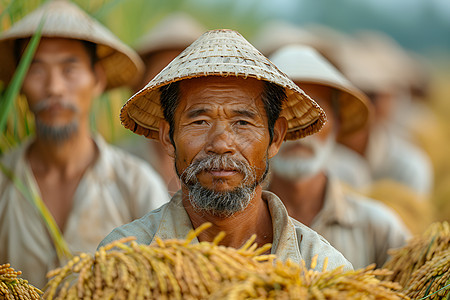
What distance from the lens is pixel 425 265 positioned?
10.0 ft

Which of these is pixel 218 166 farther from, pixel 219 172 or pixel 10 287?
pixel 10 287

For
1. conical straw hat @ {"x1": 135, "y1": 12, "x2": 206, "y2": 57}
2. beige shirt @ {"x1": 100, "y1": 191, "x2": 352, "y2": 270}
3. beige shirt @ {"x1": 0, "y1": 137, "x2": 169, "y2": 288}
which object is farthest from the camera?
conical straw hat @ {"x1": 135, "y1": 12, "x2": 206, "y2": 57}

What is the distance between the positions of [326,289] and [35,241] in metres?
3.00

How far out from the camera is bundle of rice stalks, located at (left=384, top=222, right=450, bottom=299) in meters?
2.85

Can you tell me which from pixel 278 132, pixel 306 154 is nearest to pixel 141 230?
pixel 278 132

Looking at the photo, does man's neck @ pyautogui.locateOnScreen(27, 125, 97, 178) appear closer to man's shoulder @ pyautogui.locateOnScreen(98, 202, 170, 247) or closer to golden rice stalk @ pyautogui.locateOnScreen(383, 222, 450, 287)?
man's shoulder @ pyautogui.locateOnScreen(98, 202, 170, 247)

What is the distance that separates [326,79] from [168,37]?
2.96 metres

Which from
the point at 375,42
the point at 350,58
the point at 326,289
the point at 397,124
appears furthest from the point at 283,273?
the point at 375,42

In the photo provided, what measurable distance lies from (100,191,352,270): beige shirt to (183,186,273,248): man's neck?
1.9 inches

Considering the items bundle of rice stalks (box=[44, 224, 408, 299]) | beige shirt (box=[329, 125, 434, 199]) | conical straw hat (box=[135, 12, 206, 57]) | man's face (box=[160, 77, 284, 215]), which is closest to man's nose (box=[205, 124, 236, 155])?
man's face (box=[160, 77, 284, 215])

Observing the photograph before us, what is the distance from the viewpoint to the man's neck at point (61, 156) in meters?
5.02

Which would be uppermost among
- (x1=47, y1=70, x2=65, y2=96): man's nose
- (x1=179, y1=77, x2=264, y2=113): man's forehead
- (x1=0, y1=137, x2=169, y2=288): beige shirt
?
(x1=179, y1=77, x2=264, y2=113): man's forehead

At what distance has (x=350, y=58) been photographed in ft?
33.4

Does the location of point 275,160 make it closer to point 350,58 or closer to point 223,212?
point 223,212
